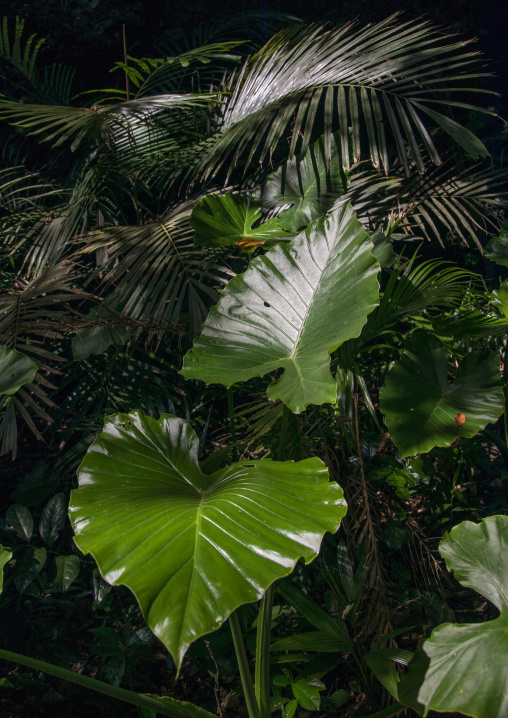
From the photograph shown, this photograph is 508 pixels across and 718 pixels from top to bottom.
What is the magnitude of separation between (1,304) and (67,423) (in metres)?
0.80

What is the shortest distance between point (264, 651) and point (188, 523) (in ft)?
1.33

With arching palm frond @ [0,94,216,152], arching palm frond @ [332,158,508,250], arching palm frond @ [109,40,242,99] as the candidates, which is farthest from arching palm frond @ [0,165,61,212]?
arching palm frond @ [332,158,508,250]

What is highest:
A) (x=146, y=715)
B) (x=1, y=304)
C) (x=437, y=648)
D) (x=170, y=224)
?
(x=170, y=224)

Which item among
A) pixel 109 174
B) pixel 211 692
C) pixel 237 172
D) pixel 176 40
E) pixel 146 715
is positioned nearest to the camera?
pixel 146 715

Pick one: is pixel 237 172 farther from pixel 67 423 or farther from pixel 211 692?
pixel 211 692

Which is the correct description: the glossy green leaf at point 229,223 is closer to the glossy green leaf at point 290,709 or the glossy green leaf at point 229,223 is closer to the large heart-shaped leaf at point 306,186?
the large heart-shaped leaf at point 306,186

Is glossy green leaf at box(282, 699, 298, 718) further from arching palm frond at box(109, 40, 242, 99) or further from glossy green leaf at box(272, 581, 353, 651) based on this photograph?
arching palm frond at box(109, 40, 242, 99)

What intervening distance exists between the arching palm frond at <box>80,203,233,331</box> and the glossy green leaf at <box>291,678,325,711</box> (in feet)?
2.95

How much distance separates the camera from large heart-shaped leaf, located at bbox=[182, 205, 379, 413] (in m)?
0.94

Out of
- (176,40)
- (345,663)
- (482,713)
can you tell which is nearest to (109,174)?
(176,40)

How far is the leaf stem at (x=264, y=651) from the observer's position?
3.21 ft

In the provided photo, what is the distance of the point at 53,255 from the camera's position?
1.90 meters

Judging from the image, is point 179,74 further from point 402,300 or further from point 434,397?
point 434,397

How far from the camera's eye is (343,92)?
1629 mm
